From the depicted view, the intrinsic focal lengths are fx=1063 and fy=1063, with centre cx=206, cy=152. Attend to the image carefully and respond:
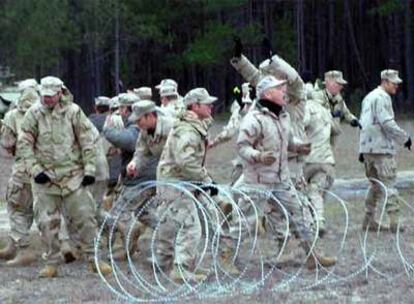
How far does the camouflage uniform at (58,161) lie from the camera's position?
9500 mm

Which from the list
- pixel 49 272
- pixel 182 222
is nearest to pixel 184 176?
pixel 182 222

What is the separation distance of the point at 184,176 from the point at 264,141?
75 centimetres

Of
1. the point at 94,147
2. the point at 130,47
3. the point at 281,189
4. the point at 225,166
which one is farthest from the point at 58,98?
the point at 130,47

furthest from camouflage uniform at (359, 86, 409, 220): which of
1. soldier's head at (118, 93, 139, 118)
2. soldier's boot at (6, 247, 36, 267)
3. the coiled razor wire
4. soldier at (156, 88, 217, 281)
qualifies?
soldier's boot at (6, 247, 36, 267)

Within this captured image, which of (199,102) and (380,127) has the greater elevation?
(199,102)

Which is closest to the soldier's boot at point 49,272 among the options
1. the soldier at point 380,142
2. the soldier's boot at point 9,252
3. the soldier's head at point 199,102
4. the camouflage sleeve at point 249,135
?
the soldier's boot at point 9,252

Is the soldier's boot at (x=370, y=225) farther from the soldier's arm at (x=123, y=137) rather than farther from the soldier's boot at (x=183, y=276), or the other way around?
the soldier's boot at (x=183, y=276)

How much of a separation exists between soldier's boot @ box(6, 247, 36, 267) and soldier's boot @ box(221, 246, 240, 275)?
2.07m

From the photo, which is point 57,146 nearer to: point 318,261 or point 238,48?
point 238,48

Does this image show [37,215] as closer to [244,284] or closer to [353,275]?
[244,284]

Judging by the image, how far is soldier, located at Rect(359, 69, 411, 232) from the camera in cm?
1209

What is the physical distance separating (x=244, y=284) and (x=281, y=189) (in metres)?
1.01

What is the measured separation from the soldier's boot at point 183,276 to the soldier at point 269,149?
27.4 inches

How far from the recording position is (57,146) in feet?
31.2
